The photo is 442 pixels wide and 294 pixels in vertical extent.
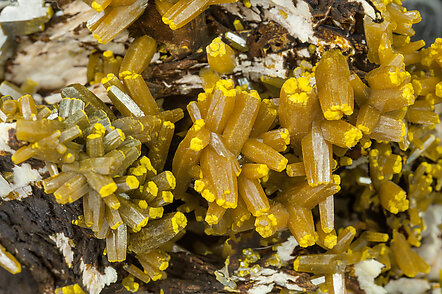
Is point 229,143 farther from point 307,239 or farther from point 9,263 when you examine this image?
point 9,263

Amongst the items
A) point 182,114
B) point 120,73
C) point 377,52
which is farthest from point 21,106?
point 377,52

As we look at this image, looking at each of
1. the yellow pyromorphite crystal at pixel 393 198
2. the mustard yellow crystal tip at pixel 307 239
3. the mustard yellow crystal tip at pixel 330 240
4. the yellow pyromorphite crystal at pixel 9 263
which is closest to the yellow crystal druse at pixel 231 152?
the mustard yellow crystal tip at pixel 307 239

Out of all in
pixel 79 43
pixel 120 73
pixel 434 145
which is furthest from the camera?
pixel 434 145

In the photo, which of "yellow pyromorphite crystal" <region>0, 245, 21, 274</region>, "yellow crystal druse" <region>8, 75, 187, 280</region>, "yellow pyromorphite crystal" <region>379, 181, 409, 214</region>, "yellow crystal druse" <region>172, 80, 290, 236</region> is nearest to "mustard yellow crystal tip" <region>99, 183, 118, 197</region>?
"yellow crystal druse" <region>8, 75, 187, 280</region>

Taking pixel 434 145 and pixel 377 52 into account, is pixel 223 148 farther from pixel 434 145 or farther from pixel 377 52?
pixel 434 145

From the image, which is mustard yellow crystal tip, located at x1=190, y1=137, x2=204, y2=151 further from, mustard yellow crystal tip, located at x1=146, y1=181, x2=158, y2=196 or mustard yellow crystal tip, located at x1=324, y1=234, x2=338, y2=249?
mustard yellow crystal tip, located at x1=324, y1=234, x2=338, y2=249

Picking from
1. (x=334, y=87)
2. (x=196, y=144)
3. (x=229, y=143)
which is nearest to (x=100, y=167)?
(x=196, y=144)

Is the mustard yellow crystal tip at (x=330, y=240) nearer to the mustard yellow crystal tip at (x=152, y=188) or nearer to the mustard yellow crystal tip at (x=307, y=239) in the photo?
the mustard yellow crystal tip at (x=307, y=239)

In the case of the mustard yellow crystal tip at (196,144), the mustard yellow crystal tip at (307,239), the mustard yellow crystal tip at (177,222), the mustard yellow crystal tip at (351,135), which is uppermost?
the mustard yellow crystal tip at (196,144)
